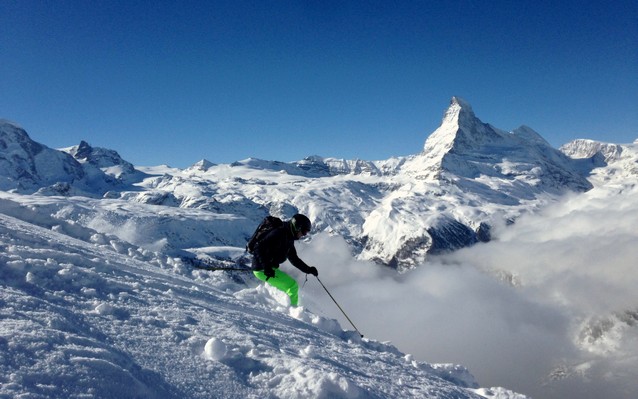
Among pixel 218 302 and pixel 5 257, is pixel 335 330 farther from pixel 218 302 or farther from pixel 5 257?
pixel 5 257

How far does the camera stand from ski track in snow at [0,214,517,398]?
480cm

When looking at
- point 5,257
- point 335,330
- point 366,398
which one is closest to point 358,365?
point 366,398

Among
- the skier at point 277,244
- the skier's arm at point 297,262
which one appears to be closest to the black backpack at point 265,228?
the skier at point 277,244

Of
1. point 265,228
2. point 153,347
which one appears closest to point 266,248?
point 265,228

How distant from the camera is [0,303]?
614 cm

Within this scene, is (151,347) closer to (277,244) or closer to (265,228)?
(277,244)

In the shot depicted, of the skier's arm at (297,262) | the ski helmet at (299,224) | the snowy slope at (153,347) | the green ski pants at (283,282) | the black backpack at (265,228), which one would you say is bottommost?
the snowy slope at (153,347)

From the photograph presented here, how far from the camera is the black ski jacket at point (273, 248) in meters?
12.4

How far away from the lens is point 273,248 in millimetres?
12484

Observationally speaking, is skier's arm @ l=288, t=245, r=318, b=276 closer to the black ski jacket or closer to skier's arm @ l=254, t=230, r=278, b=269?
the black ski jacket

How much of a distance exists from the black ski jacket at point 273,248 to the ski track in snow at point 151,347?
1.70 m

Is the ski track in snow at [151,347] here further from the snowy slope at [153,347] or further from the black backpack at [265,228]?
the black backpack at [265,228]

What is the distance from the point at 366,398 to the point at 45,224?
21504mm

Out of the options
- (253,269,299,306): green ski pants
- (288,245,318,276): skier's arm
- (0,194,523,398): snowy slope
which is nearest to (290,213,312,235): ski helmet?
(288,245,318,276): skier's arm
